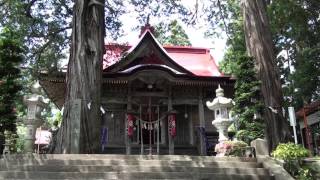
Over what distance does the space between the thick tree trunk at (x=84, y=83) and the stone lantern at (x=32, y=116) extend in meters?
0.65

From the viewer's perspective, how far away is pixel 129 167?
317 inches

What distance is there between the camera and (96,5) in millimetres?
11977

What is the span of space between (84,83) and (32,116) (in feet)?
5.26

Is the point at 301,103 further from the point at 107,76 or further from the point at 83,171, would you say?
the point at 83,171

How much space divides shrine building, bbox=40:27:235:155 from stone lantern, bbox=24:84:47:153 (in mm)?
4606

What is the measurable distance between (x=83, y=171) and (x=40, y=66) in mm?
8731

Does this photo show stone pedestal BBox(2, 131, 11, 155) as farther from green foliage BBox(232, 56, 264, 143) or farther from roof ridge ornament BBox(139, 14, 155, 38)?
roof ridge ornament BBox(139, 14, 155, 38)

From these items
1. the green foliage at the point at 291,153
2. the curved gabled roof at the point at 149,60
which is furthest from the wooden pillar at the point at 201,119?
the green foliage at the point at 291,153

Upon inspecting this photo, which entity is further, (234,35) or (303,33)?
(234,35)

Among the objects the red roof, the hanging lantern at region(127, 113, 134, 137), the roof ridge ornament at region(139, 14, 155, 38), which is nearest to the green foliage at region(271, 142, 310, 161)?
the hanging lantern at region(127, 113, 134, 137)

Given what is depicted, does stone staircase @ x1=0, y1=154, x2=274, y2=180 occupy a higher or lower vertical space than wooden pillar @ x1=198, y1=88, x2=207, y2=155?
lower

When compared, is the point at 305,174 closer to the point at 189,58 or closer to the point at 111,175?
the point at 111,175

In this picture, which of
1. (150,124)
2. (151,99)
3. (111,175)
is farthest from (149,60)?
(111,175)

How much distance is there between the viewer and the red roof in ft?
57.4
